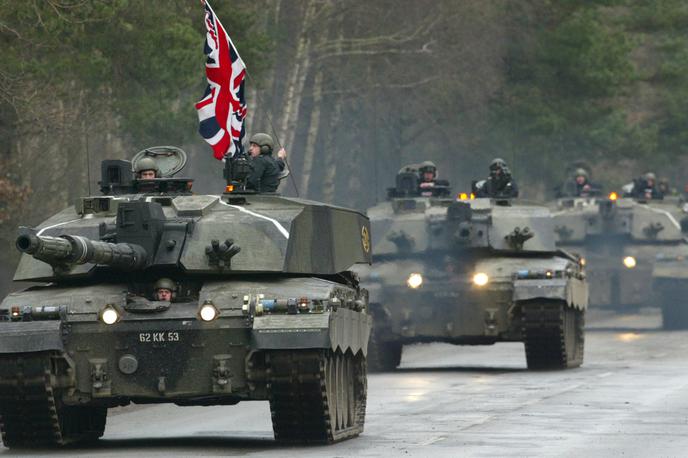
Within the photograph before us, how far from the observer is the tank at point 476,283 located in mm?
25984

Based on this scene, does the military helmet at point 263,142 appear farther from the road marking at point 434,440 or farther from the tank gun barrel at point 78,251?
the road marking at point 434,440

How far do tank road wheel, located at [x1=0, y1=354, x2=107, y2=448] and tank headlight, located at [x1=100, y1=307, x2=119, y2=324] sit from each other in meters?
0.56

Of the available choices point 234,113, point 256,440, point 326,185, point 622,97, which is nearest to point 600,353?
point 234,113

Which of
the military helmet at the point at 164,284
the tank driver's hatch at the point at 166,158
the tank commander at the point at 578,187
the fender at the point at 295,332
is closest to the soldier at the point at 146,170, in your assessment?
the tank driver's hatch at the point at 166,158

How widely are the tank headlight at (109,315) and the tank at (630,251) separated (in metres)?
20.7

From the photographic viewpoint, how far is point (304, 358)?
16.0 meters

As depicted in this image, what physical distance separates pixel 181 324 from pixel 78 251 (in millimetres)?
1344

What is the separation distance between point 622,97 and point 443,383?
41511 millimetres

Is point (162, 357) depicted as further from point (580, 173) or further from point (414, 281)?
point (580, 173)

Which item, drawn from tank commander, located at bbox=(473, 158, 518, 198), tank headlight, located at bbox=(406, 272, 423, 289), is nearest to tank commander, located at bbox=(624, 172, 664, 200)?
tank commander, located at bbox=(473, 158, 518, 198)

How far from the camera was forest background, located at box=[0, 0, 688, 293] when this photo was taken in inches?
1235

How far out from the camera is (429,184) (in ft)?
98.4

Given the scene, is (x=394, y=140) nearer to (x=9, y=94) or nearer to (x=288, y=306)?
(x=9, y=94)

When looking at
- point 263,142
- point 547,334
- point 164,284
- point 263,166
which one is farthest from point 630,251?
point 164,284
